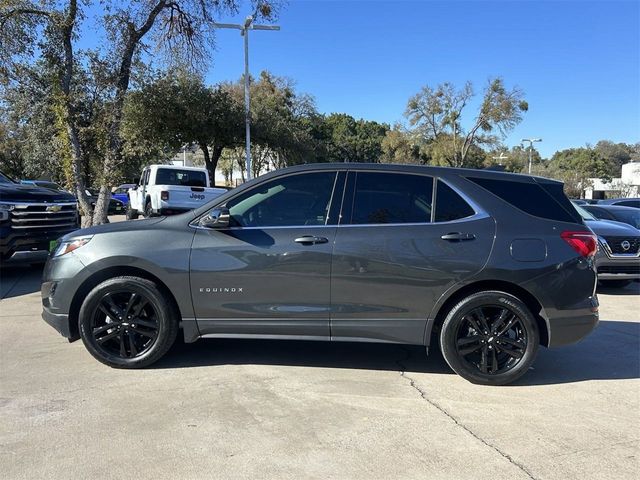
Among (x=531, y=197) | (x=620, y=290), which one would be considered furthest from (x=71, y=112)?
(x=620, y=290)

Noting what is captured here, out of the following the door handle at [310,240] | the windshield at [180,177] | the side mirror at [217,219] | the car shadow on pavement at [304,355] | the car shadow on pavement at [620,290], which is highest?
the windshield at [180,177]

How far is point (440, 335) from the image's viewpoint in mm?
4465

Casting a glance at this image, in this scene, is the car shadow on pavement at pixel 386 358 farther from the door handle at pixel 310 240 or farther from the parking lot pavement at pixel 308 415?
the door handle at pixel 310 240

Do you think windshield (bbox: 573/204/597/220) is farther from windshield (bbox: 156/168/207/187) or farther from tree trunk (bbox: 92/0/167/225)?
windshield (bbox: 156/168/207/187)

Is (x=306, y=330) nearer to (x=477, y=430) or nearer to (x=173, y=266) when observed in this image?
(x=173, y=266)

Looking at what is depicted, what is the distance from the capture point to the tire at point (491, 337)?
14.2ft

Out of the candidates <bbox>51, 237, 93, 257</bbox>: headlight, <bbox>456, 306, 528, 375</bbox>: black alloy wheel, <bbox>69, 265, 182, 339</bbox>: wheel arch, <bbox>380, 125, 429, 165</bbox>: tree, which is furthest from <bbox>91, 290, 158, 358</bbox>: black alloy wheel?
<bbox>380, 125, 429, 165</bbox>: tree

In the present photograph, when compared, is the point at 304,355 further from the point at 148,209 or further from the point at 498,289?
the point at 148,209

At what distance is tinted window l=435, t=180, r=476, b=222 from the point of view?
14.5 feet

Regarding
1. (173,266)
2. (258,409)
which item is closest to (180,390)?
(258,409)

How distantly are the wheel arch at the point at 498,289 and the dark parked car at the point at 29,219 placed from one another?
21.3ft

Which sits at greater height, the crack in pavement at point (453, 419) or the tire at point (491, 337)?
the tire at point (491, 337)

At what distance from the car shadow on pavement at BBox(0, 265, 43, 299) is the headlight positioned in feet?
12.5

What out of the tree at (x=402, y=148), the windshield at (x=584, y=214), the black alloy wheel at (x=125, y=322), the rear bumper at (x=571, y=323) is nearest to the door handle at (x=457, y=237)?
the rear bumper at (x=571, y=323)
